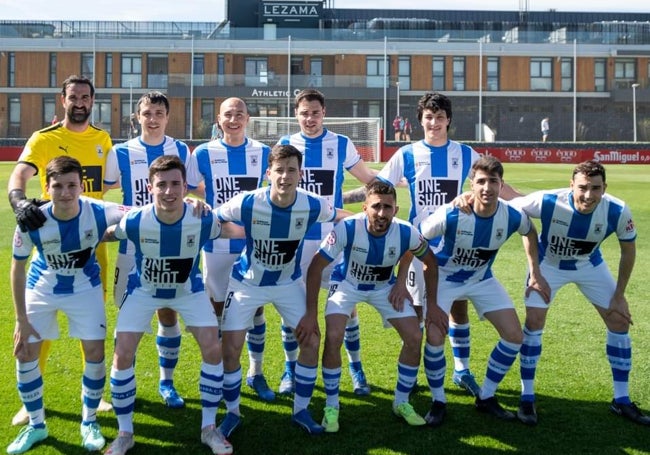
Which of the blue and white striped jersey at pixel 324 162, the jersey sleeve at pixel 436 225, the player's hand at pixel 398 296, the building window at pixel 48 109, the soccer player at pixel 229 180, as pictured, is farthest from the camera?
the building window at pixel 48 109

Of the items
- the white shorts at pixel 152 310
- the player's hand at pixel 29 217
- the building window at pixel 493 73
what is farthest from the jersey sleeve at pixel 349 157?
the building window at pixel 493 73

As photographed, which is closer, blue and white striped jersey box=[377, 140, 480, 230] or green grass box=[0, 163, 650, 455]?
green grass box=[0, 163, 650, 455]

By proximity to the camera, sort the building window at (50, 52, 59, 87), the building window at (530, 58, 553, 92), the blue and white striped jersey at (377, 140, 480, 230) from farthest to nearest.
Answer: the building window at (530, 58, 553, 92) < the building window at (50, 52, 59, 87) < the blue and white striped jersey at (377, 140, 480, 230)

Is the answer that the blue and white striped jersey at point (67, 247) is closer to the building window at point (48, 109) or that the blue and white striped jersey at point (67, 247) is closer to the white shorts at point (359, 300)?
the white shorts at point (359, 300)

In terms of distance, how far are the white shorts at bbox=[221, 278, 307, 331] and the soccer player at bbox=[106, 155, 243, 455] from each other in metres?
0.26

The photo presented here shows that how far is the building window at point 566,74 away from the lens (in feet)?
163

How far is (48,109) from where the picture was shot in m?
48.9

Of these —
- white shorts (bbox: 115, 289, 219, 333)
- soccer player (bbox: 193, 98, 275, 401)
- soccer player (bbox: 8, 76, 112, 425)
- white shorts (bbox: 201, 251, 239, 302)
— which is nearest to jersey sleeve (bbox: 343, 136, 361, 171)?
soccer player (bbox: 193, 98, 275, 401)

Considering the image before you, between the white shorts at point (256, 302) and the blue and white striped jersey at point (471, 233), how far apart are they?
102cm

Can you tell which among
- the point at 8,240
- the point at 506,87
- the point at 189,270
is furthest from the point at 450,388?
the point at 506,87

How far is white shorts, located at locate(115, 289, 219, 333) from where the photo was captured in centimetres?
469

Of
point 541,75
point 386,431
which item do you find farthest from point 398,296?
point 541,75

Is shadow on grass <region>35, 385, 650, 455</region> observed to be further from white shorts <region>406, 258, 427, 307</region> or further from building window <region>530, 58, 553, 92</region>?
building window <region>530, 58, 553, 92</region>

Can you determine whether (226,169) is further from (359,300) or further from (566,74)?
(566,74)
